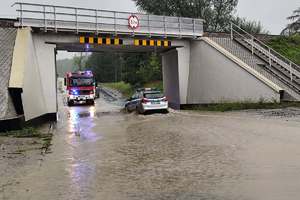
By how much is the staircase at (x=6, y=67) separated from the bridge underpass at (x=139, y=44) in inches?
14.8

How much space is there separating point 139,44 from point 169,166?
757 inches

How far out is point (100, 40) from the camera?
87.9 ft

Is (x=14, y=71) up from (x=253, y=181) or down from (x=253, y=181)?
up

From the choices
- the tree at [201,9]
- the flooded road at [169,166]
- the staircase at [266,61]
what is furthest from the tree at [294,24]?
the flooded road at [169,166]

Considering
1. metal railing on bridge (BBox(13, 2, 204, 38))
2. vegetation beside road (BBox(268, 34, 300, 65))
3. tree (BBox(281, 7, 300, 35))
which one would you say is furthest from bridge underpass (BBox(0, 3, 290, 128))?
tree (BBox(281, 7, 300, 35))

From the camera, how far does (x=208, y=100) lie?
28594 mm

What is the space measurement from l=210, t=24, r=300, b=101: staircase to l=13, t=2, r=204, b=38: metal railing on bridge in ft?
8.77

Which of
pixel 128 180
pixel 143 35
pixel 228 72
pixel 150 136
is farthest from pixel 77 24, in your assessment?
pixel 128 180

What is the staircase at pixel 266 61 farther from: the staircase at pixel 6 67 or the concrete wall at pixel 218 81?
the staircase at pixel 6 67

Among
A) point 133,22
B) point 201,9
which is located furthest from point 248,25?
point 133,22

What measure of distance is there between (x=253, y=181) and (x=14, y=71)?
45.7ft

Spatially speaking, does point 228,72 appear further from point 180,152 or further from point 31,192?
point 31,192

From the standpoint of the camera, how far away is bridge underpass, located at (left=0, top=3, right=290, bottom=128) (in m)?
23.0

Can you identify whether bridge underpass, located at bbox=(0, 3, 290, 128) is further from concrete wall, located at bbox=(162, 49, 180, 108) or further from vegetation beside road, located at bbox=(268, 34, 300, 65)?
vegetation beside road, located at bbox=(268, 34, 300, 65)
